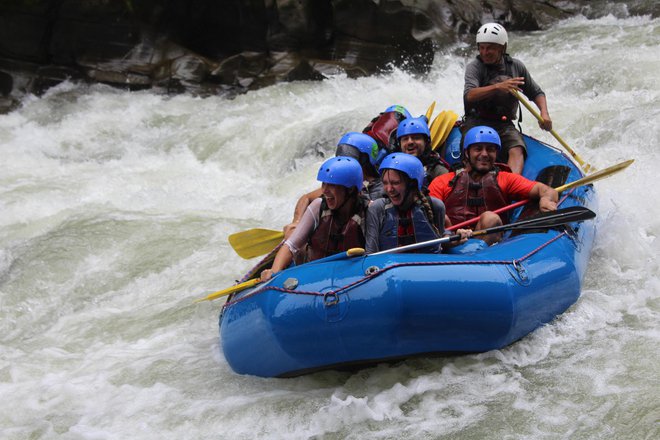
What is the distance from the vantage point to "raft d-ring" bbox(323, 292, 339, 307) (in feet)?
12.0

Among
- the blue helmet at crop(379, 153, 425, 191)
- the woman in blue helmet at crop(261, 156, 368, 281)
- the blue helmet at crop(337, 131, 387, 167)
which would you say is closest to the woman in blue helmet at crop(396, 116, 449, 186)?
the blue helmet at crop(337, 131, 387, 167)

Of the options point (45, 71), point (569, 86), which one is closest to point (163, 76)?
point (45, 71)

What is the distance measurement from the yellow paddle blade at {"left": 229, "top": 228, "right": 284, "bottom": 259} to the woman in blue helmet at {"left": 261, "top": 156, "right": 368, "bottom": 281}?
31.0 inches

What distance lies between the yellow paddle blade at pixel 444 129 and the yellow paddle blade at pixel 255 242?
1633mm

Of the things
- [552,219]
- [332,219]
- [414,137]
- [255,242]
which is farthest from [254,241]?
[552,219]

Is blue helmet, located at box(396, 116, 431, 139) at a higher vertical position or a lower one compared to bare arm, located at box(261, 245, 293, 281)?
higher

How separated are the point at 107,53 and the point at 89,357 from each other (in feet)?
23.3

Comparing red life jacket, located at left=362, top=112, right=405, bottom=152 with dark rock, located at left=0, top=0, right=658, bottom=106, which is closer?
red life jacket, located at left=362, top=112, right=405, bottom=152

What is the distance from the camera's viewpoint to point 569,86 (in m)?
8.62

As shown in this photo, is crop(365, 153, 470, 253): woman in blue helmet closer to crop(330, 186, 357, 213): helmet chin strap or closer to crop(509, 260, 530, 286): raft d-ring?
crop(330, 186, 357, 213): helmet chin strap

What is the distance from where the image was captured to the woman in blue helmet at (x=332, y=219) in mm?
4098

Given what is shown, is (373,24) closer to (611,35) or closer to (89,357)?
(611,35)

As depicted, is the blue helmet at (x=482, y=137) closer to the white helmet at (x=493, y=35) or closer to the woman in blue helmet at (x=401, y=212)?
the woman in blue helmet at (x=401, y=212)

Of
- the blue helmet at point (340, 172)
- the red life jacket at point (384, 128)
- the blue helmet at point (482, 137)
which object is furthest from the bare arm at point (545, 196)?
the red life jacket at point (384, 128)
